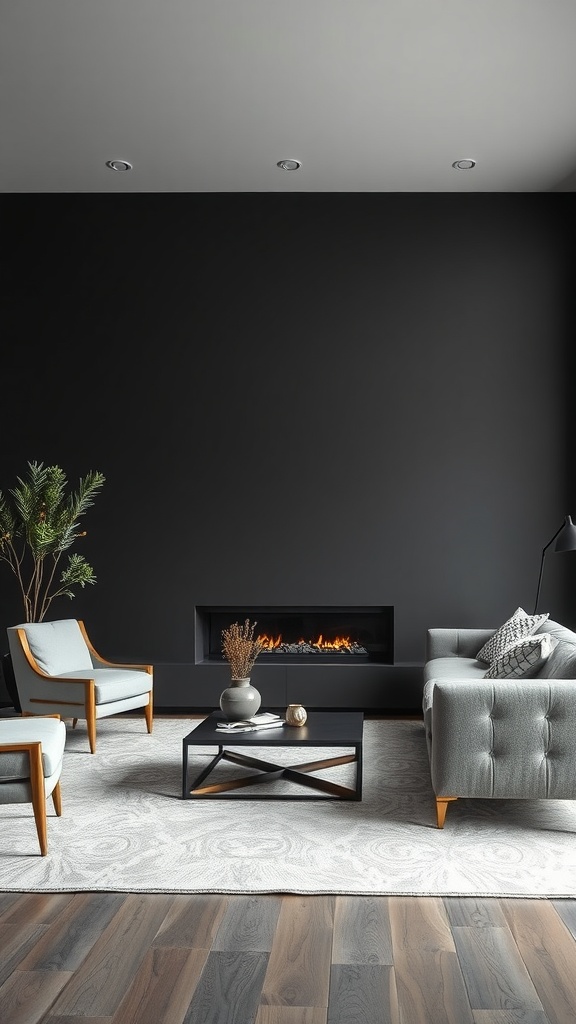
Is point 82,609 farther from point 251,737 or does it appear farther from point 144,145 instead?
point 144,145

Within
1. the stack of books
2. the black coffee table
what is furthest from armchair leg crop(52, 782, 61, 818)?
the stack of books

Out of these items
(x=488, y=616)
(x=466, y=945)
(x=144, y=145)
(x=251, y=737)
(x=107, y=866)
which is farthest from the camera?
(x=488, y=616)

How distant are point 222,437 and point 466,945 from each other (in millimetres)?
4448

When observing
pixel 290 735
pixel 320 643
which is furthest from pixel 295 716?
pixel 320 643

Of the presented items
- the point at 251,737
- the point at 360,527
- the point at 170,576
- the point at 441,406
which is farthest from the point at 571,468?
the point at 251,737

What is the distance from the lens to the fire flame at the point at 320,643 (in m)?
6.54

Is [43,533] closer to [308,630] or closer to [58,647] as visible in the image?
[58,647]

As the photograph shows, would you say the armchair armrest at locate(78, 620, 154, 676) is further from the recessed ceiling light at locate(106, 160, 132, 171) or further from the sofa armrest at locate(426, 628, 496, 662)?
the recessed ceiling light at locate(106, 160, 132, 171)

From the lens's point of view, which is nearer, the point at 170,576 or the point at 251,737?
the point at 251,737

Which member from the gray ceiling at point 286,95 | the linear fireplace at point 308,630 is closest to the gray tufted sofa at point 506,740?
the linear fireplace at point 308,630

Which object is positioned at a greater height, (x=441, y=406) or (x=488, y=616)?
(x=441, y=406)

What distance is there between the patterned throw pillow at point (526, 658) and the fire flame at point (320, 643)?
7.02 feet

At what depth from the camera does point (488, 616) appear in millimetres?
6367

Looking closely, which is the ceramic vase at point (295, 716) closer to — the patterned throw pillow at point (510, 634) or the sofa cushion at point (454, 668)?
the sofa cushion at point (454, 668)
